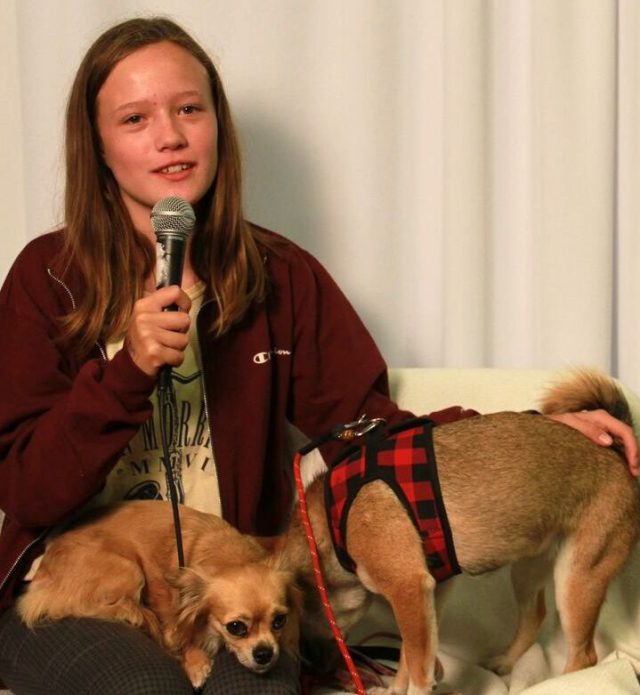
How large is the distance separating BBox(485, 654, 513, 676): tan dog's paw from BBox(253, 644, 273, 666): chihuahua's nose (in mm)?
588

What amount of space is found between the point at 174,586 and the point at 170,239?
0.58 meters

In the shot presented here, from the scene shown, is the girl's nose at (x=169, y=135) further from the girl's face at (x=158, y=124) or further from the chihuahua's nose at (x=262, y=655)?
the chihuahua's nose at (x=262, y=655)

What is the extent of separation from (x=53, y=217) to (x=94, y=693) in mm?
1249

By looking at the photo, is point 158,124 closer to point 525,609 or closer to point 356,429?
point 356,429

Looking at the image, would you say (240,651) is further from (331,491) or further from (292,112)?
(292,112)

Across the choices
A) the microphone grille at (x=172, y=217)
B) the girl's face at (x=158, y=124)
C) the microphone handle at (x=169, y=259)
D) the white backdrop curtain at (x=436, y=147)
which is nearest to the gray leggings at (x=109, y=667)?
the microphone handle at (x=169, y=259)

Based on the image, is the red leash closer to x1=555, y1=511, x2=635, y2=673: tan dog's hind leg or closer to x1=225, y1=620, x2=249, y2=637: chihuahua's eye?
x1=225, y1=620, x2=249, y2=637: chihuahua's eye

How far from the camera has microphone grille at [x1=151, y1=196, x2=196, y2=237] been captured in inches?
59.5

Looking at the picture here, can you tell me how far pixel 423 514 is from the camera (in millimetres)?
1604

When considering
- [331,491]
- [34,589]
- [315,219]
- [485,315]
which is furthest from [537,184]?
[34,589]

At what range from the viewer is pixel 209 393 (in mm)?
1912

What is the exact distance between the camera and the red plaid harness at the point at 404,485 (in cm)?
160

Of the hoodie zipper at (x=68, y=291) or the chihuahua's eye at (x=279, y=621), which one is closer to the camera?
the chihuahua's eye at (x=279, y=621)

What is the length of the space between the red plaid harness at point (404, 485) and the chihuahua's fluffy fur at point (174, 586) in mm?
144
